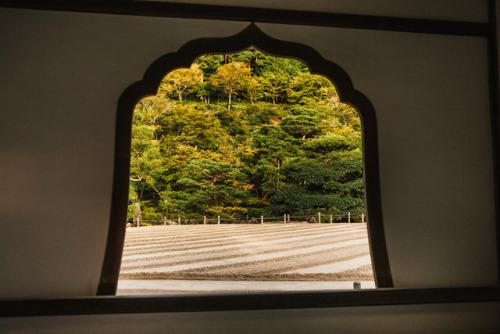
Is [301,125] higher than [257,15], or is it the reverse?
[301,125]

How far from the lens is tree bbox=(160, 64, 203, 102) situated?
1689cm

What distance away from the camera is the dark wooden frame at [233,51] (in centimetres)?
206

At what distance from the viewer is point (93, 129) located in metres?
2.08

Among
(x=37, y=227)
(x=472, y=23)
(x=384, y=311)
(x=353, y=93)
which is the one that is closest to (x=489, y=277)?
(x=384, y=311)

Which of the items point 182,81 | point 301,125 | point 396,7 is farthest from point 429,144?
point 182,81

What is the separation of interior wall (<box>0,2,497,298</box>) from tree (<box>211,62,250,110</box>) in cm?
1533

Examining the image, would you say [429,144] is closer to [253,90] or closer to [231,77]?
[253,90]

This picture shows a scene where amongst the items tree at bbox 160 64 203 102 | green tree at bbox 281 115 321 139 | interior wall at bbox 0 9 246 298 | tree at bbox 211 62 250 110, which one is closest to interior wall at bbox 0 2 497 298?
interior wall at bbox 0 9 246 298

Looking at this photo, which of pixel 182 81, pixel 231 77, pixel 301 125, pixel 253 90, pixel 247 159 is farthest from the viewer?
pixel 253 90

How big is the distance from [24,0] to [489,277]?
137 inches

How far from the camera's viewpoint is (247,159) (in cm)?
1470

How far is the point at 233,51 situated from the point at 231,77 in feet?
51.3

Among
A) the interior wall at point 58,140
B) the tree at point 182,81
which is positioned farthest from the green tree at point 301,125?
the interior wall at point 58,140

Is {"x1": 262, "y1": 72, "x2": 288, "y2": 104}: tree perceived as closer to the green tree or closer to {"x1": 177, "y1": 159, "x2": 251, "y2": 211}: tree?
the green tree
